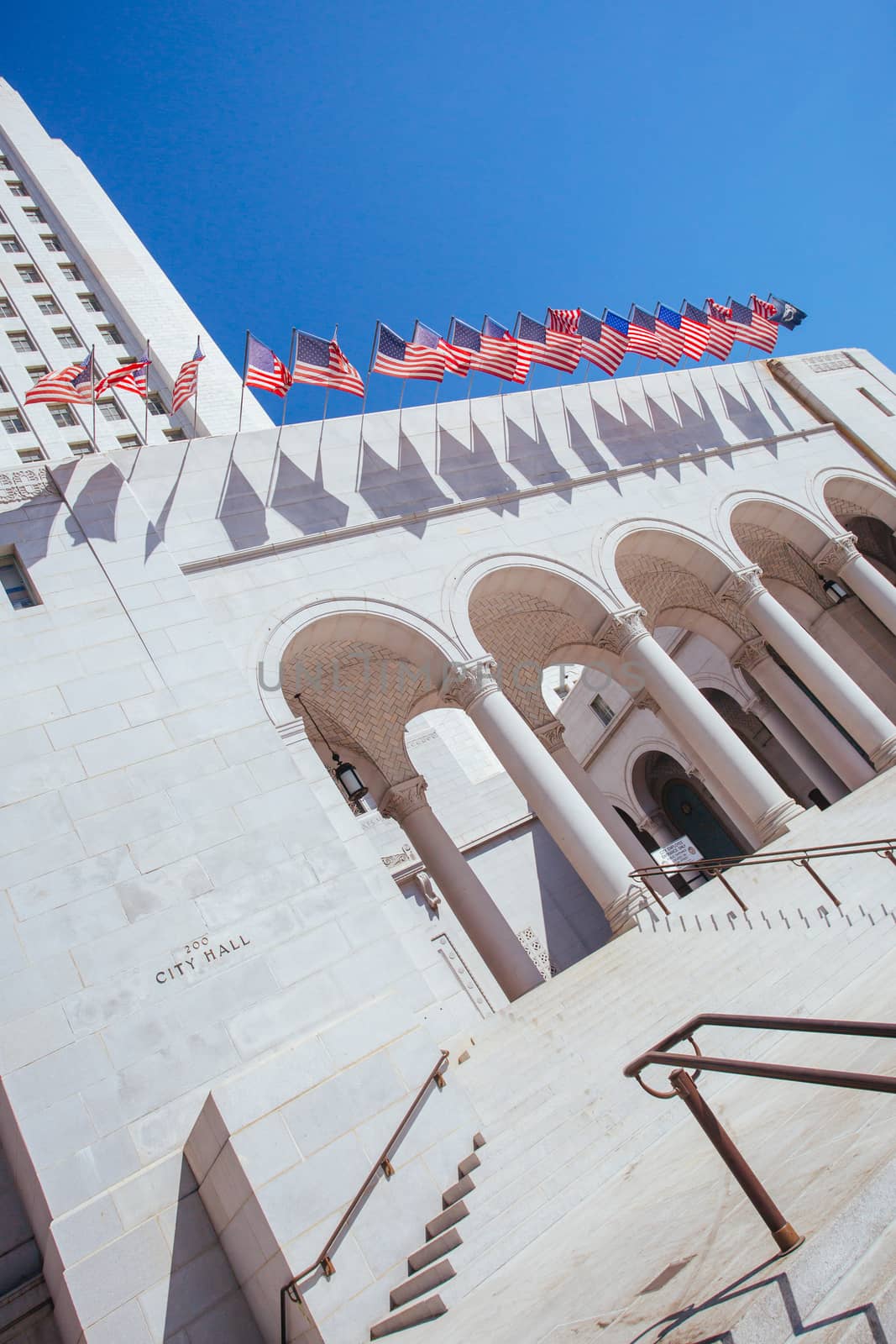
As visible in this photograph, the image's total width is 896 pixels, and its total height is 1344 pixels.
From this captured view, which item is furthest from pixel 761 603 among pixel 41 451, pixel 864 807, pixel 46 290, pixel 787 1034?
pixel 46 290

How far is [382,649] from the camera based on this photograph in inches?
645

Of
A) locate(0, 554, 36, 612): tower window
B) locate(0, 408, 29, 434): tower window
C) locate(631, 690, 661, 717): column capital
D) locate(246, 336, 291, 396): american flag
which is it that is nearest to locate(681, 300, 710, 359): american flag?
locate(631, 690, 661, 717): column capital

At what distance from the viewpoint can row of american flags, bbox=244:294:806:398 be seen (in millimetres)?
14297

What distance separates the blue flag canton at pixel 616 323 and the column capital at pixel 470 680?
932 centimetres

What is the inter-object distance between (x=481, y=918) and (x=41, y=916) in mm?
8108

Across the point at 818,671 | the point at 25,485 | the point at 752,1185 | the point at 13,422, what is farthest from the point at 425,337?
the point at 13,422

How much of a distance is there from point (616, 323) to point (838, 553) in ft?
25.8

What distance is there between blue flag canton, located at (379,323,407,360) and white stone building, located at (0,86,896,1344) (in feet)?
4.82

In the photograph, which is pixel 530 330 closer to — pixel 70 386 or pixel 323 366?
pixel 323 366

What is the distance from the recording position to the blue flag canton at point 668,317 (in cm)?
1952

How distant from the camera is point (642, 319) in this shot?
63.3ft

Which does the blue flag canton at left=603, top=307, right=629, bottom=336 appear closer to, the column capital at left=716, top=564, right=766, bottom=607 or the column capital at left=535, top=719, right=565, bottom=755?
the column capital at left=716, top=564, right=766, bottom=607

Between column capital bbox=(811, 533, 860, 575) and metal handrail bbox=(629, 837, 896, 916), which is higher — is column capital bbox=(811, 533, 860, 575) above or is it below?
above

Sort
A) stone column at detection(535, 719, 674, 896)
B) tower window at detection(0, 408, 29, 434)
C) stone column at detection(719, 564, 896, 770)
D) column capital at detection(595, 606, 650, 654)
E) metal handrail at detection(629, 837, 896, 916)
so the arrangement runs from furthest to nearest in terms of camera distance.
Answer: tower window at detection(0, 408, 29, 434)
stone column at detection(535, 719, 674, 896)
stone column at detection(719, 564, 896, 770)
column capital at detection(595, 606, 650, 654)
metal handrail at detection(629, 837, 896, 916)
